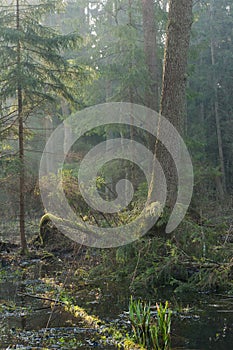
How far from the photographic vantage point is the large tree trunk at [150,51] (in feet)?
50.4

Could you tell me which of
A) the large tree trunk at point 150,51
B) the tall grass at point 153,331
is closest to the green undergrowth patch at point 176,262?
the tall grass at point 153,331

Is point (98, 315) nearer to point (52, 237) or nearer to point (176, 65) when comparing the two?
point (176, 65)

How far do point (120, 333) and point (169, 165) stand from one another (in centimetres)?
448

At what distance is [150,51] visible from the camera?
15.6 meters

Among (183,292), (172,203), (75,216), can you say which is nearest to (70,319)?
(183,292)

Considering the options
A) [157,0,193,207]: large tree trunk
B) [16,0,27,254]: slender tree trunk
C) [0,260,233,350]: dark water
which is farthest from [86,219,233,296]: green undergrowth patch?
[16,0,27,254]: slender tree trunk

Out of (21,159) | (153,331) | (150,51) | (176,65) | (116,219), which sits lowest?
(153,331)

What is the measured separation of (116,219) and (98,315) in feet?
10.8

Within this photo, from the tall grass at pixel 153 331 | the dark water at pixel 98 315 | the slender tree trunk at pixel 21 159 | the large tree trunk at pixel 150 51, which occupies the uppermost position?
the large tree trunk at pixel 150 51

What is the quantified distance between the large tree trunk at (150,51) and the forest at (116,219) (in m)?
0.04

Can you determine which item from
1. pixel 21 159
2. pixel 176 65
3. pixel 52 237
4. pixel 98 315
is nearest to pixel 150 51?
pixel 21 159

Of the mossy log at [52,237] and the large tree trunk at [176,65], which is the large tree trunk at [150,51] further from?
the large tree trunk at [176,65]

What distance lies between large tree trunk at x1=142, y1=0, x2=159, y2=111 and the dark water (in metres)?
8.41

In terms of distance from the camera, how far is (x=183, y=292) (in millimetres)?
7875
